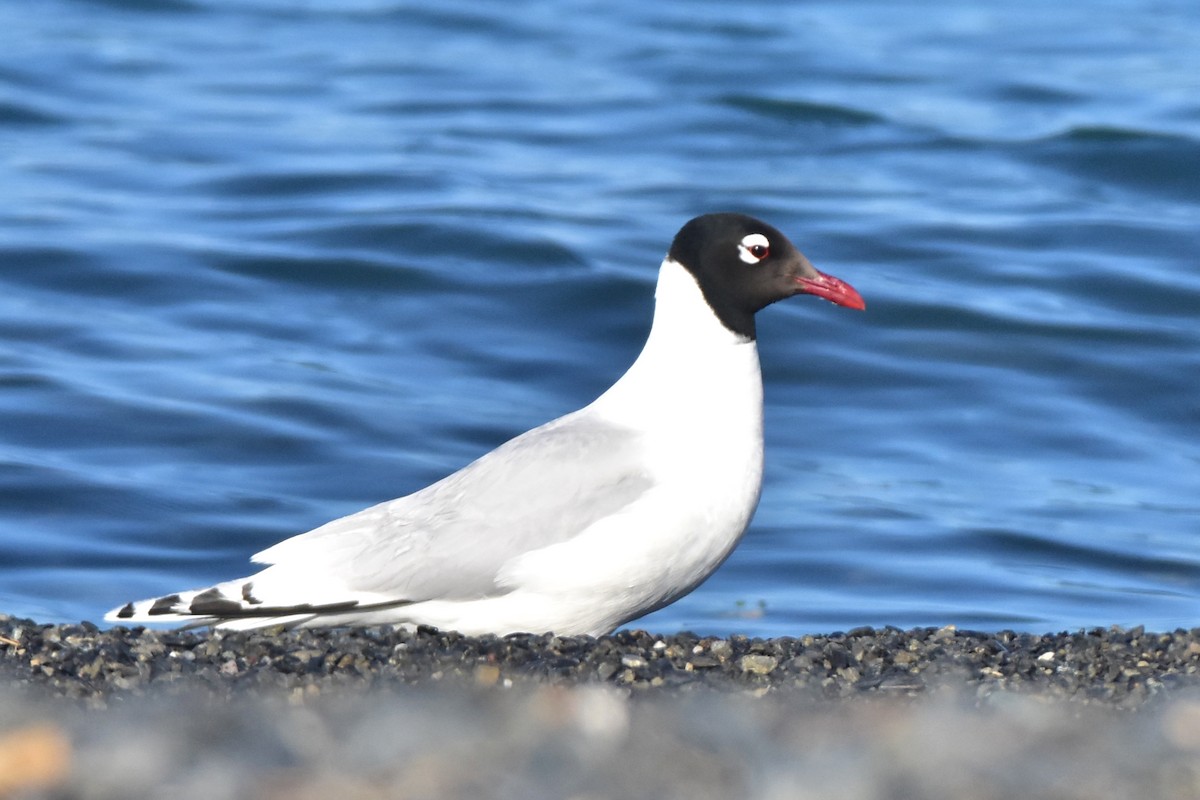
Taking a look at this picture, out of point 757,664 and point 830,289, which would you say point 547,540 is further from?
point 830,289

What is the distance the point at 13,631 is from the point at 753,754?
289 centimetres

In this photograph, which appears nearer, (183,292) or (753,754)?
(753,754)

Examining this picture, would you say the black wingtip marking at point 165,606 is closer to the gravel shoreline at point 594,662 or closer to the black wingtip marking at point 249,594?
the gravel shoreline at point 594,662

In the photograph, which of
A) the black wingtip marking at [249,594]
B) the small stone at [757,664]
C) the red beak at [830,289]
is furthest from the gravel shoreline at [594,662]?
the red beak at [830,289]

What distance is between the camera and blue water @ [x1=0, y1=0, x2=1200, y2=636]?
989 cm

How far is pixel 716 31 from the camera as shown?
75.7 feet

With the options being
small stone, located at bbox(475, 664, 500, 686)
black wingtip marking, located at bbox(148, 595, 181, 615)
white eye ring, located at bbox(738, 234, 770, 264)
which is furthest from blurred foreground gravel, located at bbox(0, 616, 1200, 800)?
white eye ring, located at bbox(738, 234, 770, 264)

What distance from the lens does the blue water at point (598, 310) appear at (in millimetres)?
9891

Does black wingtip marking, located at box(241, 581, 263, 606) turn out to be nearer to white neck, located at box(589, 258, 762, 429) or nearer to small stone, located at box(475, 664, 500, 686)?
small stone, located at box(475, 664, 500, 686)

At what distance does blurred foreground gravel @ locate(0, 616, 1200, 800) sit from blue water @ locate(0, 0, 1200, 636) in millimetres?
3082

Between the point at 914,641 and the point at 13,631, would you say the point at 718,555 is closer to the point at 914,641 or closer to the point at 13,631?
the point at 914,641

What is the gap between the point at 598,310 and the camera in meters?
13.5

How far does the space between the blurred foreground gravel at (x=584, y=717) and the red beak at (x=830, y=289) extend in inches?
50.4

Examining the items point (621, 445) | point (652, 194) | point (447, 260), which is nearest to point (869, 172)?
point (652, 194)
